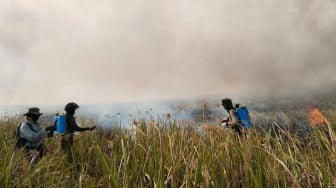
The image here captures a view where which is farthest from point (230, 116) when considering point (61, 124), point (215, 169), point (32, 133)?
point (215, 169)

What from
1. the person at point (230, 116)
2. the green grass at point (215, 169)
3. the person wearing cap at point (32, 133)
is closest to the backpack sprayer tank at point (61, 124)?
the person wearing cap at point (32, 133)

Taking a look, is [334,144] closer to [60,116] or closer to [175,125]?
[175,125]

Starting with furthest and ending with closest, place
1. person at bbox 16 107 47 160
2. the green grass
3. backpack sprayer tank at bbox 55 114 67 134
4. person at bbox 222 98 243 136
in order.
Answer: backpack sprayer tank at bbox 55 114 67 134 → person at bbox 222 98 243 136 → person at bbox 16 107 47 160 → the green grass

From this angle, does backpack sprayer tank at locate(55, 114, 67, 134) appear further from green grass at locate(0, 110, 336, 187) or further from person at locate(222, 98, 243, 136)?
green grass at locate(0, 110, 336, 187)

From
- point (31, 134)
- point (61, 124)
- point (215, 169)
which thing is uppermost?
point (61, 124)

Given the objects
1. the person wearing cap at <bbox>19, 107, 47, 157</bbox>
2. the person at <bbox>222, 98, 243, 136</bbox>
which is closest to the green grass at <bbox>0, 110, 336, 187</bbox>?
the person wearing cap at <bbox>19, 107, 47, 157</bbox>

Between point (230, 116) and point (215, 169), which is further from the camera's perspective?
point (230, 116)

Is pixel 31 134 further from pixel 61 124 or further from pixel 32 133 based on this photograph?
pixel 61 124

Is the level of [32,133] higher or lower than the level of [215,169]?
higher

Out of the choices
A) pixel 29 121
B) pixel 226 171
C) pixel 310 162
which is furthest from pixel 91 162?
pixel 310 162

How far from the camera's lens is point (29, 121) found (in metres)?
7.64

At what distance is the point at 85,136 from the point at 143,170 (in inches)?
241

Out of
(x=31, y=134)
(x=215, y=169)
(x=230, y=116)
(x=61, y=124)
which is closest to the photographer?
(x=215, y=169)

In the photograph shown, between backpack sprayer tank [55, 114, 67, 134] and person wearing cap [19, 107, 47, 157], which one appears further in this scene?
backpack sprayer tank [55, 114, 67, 134]
